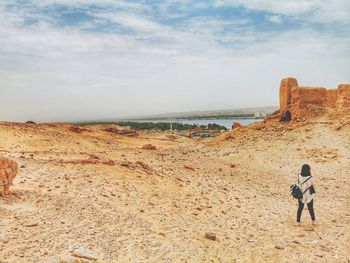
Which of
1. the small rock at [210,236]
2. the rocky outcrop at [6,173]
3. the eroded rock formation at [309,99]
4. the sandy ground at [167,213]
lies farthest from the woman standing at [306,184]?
the eroded rock formation at [309,99]

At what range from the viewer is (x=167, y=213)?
9.20 metres

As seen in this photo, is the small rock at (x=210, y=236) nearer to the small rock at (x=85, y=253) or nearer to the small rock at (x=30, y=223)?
the small rock at (x=85, y=253)

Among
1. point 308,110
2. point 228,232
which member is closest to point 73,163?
point 228,232

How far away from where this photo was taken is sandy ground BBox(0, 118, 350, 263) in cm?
685

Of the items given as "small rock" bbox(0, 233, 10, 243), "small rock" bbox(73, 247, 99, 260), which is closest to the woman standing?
"small rock" bbox(73, 247, 99, 260)

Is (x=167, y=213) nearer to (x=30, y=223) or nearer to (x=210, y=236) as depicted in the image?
(x=210, y=236)

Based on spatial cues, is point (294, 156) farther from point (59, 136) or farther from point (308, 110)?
point (59, 136)

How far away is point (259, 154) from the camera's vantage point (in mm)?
20406

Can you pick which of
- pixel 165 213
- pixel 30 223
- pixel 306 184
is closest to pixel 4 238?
pixel 30 223

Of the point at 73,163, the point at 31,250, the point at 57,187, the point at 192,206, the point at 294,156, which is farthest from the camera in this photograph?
the point at 294,156

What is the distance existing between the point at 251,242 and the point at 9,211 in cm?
495

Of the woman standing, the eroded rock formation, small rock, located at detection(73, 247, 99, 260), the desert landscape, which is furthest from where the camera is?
the eroded rock formation

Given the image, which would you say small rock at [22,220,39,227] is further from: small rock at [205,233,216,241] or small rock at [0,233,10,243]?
small rock at [205,233,216,241]

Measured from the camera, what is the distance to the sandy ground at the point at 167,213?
6.85m
